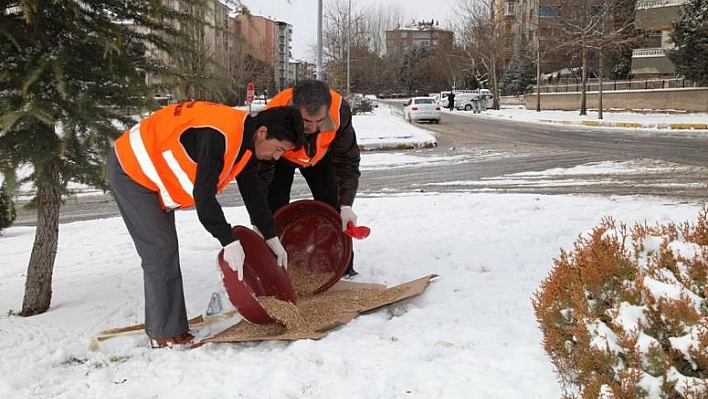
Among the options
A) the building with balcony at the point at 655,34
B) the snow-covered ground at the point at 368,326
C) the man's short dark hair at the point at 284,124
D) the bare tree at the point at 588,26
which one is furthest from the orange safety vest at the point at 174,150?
the building with balcony at the point at 655,34

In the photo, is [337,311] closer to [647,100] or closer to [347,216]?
[347,216]

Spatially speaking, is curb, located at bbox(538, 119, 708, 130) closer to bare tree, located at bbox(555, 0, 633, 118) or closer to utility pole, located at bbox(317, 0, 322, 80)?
bare tree, located at bbox(555, 0, 633, 118)

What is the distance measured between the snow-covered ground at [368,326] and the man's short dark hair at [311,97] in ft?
4.67

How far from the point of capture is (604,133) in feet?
72.3

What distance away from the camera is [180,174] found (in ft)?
11.3

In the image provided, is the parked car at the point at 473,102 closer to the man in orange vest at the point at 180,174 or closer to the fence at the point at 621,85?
the fence at the point at 621,85

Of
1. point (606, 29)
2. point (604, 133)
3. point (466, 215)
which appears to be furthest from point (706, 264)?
point (606, 29)

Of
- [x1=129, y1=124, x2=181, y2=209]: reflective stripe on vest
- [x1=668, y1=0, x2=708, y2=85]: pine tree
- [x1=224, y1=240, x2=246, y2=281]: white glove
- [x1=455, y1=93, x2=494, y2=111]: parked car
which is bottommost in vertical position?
[x1=224, y1=240, x2=246, y2=281]: white glove

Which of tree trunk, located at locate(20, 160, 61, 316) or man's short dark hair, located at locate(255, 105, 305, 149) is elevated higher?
man's short dark hair, located at locate(255, 105, 305, 149)

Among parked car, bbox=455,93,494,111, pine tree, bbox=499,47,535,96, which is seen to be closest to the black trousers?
parked car, bbox=455,93,494,111

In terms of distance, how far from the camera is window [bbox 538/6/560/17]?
37662mm

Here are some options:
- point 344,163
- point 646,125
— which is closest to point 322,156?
point 344,163

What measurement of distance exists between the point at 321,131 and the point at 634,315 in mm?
2765

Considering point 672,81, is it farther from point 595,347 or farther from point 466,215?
point 595,347
